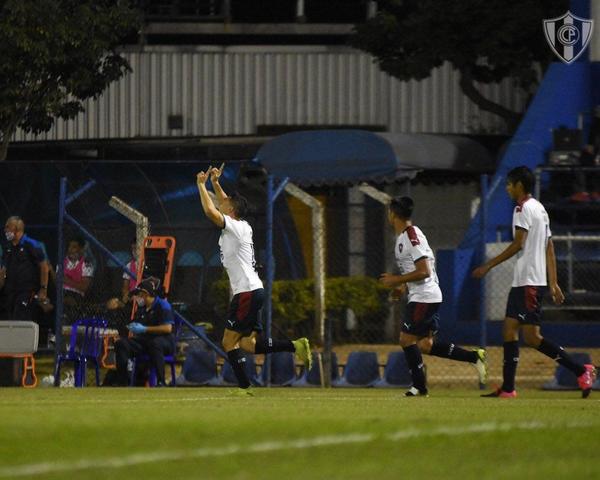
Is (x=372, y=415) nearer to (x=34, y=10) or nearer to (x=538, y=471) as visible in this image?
(x=538, y=471)

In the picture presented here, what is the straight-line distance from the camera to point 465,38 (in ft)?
98.6

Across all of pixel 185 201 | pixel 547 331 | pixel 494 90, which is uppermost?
pixel 494 90

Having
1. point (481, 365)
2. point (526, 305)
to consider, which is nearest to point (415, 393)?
point (481, 365)

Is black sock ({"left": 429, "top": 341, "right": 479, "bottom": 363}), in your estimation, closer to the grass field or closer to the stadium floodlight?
the grass field

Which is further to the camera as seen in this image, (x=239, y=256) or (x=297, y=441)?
(x=239, y=256)

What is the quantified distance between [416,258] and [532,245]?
0.95 meters

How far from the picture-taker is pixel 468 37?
1182 inches

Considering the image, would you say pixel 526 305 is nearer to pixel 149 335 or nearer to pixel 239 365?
pixel 239 365

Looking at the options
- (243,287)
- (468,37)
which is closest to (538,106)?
(468,37)

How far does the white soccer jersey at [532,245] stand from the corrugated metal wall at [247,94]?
18516mm

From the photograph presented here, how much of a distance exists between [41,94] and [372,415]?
16933 millimetres

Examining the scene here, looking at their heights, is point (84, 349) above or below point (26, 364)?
above

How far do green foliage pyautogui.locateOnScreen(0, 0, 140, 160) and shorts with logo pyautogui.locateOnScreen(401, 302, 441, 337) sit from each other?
1206 cm

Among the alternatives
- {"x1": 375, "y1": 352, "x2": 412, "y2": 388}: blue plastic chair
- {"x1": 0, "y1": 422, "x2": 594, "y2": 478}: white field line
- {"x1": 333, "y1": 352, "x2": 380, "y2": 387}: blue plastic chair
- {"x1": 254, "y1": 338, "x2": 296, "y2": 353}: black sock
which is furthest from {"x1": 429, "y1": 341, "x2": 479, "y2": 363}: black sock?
{"x1": 0, "y1": 422, "x2": 594, "y2": 478}: white field line
